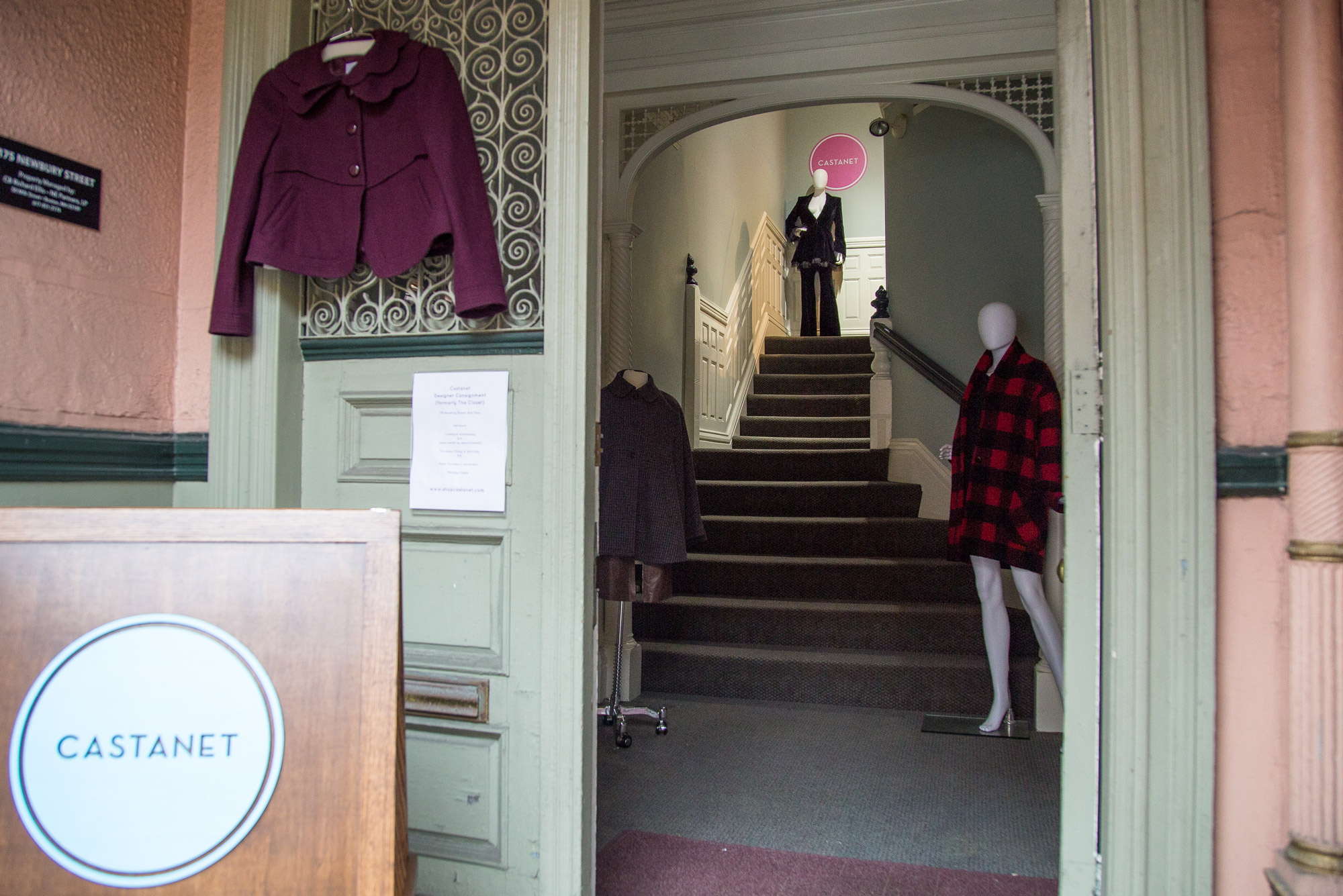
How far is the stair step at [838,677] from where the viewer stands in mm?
3732

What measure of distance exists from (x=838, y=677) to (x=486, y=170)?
2.88m

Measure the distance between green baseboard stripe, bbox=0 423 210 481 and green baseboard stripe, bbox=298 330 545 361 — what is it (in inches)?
14.0

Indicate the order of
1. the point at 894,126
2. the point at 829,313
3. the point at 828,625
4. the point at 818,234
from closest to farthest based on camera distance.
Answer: the point at 828,625 → the point at 894,126 → the point at 818,234 → the point at 829,313

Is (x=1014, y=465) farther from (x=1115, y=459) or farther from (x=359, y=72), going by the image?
(x=359, y=72)

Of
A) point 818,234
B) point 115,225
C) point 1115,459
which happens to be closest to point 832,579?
point 1115,459

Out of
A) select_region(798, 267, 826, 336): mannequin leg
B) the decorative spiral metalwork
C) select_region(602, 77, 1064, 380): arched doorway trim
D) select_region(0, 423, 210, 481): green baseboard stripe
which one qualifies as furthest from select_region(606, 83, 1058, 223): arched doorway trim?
select_region(798, 267, 826, 336): mannequin leg

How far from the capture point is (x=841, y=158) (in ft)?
29.8

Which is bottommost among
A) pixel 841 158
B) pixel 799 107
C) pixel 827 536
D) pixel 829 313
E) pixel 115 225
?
pixel 827 536

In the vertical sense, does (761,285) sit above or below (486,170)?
above

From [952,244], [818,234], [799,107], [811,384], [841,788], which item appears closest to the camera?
[841,788]

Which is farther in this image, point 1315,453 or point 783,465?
point 783,465

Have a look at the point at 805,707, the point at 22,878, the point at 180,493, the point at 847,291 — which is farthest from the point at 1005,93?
the point at 847,291

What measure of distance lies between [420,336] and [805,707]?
2.71 meters

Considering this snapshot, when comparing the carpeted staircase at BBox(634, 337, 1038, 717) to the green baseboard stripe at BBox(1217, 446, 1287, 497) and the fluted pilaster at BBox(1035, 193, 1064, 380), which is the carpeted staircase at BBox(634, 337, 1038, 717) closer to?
the fluted pilaster at BBox(1035, 193, 1064, 380)
